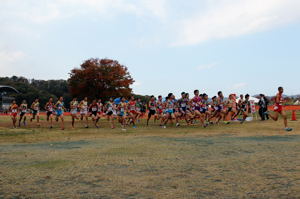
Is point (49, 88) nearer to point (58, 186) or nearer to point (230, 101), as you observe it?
point (230, 101)

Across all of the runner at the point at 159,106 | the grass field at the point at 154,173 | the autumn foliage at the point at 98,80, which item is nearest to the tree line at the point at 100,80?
the autumn foliage at the point at 98,80

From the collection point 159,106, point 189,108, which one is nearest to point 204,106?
point 189,108

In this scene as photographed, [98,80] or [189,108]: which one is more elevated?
[98,80]

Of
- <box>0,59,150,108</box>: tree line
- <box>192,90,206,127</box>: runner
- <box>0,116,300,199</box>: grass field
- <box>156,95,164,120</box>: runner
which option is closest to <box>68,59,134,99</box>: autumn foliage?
<box>0,59,150,108</box>: tree line

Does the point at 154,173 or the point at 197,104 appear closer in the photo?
the point at 154,173

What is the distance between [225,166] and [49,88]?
11112 centimetres

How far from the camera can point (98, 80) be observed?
57656mm

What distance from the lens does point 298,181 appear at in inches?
178

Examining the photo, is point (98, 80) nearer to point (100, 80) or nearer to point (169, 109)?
point (100, 80)

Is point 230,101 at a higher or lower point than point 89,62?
lower

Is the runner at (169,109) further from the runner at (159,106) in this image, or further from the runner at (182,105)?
the runner at (159,106)

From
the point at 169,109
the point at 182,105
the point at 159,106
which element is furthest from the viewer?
the point at 159,106

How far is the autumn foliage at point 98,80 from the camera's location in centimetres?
5697

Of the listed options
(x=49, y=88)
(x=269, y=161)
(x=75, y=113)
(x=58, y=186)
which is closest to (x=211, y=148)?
(x=269, y=161)
